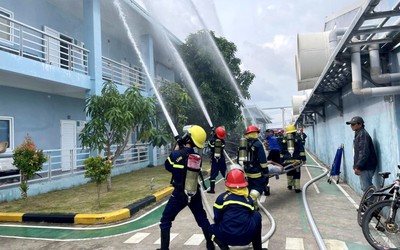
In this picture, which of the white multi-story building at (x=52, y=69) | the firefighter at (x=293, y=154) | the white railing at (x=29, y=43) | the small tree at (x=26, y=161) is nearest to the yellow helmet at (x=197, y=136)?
the firefighter at (x=293, y=154)

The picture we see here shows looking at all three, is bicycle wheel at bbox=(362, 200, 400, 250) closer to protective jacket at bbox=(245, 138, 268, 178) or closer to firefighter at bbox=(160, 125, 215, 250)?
protective jacket at bbox=(245, 138, 268, 178)

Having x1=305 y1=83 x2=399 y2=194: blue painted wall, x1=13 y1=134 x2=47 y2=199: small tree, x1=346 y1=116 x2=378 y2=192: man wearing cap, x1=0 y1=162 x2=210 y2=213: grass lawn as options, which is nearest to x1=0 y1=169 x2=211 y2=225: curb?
x1=0 y1=162 x2=210 y2=213: grass lawn

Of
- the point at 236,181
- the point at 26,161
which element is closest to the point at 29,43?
the point at 26,161

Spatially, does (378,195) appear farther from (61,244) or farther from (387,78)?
(61,244)

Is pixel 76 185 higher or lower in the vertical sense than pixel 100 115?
lower

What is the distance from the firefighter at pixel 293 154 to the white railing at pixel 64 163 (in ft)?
17.3

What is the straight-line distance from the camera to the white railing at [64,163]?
30.9 feet

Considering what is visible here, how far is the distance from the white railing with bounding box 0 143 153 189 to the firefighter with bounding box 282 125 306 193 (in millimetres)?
5273

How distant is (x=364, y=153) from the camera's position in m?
5.89

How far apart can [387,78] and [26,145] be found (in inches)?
319

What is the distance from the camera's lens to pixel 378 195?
15.2 feet

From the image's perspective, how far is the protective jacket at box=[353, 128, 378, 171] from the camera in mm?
5859

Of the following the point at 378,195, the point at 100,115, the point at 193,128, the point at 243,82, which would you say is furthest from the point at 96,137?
the point at 243,82

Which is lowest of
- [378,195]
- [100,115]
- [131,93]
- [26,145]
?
[378,195]
